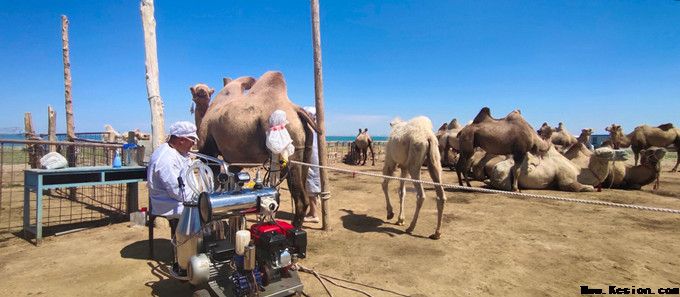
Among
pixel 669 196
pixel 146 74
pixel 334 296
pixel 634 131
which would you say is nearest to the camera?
pixel 334 296

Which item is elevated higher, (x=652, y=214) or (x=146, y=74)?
(x=146, y=74)

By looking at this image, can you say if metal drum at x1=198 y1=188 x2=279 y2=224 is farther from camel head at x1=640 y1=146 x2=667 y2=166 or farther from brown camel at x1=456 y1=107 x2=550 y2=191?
camel head at x1=640 y1=146 x2=667 y2=166

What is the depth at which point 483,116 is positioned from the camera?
31.1 ft

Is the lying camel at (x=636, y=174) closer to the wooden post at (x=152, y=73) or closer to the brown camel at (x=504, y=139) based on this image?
the brown camel at (x=504, y=139)

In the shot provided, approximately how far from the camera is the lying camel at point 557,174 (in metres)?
8.90

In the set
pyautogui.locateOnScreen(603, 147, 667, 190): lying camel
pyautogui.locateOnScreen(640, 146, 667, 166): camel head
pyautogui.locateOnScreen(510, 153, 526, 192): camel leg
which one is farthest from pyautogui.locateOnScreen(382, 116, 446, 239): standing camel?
pyautogui.locateOnScreen(640, 146, 667, 166): camel head

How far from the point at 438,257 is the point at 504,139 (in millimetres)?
5889

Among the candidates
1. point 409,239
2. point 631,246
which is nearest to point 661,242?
point 631,246

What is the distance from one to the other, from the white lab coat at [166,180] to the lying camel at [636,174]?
10761mm

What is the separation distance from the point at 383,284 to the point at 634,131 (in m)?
16.7

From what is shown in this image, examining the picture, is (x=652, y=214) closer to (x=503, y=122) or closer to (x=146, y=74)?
(x=503, y=122)

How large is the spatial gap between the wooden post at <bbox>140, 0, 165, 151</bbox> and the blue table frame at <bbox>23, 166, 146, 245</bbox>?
643 millimetres

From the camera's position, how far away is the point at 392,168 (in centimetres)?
566

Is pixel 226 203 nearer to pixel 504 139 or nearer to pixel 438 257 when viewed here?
pixel 438 257
